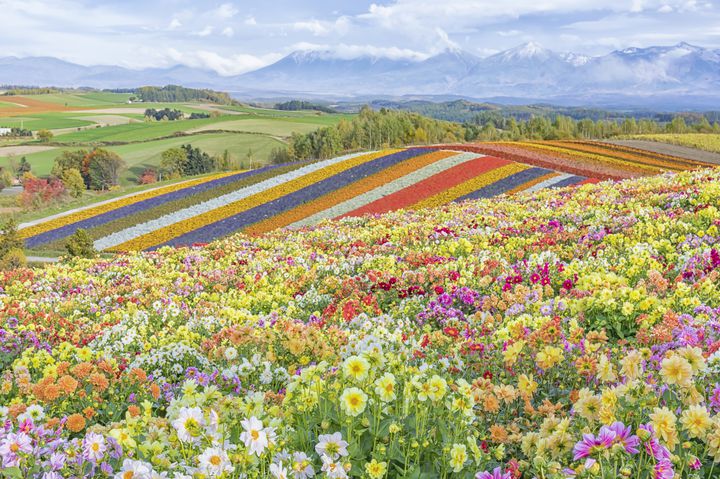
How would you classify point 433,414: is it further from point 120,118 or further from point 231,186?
point 120,118

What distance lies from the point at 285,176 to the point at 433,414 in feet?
131

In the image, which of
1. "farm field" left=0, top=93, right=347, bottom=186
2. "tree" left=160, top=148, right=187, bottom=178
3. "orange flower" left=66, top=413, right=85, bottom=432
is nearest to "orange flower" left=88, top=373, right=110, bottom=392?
"orange flower" left=66, top=413, right=85, bottom=432

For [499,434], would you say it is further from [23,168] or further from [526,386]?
[23,168]

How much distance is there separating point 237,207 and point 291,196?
3.66 meters

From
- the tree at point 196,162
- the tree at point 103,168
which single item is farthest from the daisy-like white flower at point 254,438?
the tree at point 103,168

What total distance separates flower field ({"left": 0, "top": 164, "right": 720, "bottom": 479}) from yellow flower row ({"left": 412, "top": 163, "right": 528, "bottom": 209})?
58.1ft

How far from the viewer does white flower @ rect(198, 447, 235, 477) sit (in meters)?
2.64

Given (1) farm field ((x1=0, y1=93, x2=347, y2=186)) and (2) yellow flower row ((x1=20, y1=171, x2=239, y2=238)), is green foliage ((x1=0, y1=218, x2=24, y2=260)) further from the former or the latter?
(1) farm field ((x1=0, y1=93, x2=347, y2=186))

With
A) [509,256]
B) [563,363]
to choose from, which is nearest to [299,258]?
[509,256]

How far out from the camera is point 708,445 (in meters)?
2.71

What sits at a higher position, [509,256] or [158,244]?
[509,256]

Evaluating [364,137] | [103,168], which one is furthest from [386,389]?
[103,168]

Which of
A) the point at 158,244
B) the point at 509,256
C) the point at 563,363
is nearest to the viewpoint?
the point at 563,363

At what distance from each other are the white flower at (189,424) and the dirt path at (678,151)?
57.4 m
